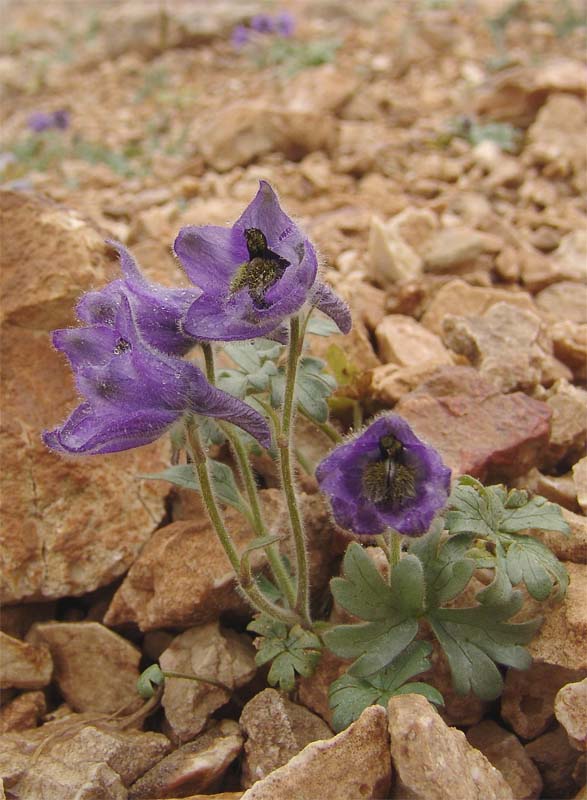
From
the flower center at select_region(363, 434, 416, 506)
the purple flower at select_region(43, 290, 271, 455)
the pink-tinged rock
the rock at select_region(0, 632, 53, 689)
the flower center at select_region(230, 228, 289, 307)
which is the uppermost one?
the flower center at select_region(230, 228, 289, 307)

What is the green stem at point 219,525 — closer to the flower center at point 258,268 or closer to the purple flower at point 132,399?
the purple flower at point 132,399

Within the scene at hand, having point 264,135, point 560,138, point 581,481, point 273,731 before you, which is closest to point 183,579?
point 273,731

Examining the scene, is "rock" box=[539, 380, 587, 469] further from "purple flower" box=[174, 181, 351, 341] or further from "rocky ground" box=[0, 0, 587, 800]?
"purple flower" box=[174, 181, 351, 341]

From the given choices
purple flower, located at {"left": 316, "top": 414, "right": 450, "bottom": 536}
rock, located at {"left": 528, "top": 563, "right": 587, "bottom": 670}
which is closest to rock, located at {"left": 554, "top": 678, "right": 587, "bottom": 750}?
rock, located at {"left": 528, "top": 563, "right": 587, "bottom": 670}

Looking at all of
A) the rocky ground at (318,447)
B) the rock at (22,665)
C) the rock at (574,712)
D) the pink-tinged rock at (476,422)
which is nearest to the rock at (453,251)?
the rocky ground at (318,447)

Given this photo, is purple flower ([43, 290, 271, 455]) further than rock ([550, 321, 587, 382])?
No

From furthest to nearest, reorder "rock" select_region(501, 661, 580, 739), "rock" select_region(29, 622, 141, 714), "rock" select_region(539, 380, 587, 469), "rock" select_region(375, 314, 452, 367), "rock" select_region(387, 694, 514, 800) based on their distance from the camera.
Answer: "rock" select_region(375, 314, 452, 367), "rock" select_region(539, 380, 587, 469), "rock" select_region(29, 622, 141, 714), "rock" select_region(501, 661, 580, 739), "rock" select_region(387, 694, 514, 800)

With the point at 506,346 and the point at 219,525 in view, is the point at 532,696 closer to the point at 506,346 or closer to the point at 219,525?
the point at 219,525
